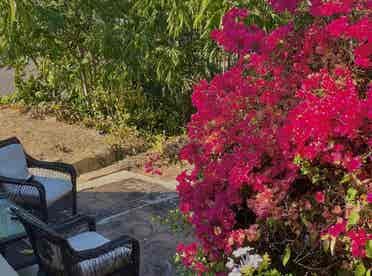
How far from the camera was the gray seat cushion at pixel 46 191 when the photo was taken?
4684mm

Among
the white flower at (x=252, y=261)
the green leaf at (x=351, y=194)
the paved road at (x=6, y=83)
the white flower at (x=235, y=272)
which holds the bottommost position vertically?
the paved road at (x=6, y=83)

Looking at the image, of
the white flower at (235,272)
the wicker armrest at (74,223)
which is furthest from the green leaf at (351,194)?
the wicker armrest at (74,223)

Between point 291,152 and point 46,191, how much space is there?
306 centimetres

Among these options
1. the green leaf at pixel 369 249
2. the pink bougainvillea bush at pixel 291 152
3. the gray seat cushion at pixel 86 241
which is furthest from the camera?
the gray seat cushion at pixel 86 241

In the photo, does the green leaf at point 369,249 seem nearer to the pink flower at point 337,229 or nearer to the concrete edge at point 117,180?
the pink flower at point 337,229

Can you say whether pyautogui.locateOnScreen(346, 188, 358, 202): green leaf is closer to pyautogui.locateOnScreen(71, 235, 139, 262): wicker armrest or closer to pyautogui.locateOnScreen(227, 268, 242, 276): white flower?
pyautogui.locateOnScreen(227, 268, 242, 276): white flower

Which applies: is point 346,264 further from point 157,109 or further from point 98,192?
point 157,109

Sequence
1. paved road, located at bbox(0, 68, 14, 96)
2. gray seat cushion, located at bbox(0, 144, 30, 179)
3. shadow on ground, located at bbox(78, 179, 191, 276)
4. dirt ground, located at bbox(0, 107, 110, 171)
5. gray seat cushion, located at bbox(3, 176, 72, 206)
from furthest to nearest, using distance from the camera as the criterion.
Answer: paved road, located at bbox(0, 68, 14, 96) < dirt ground, located at bbox(0, 107, 110, 171) < gray seat cushion, located at bbox(0, 144, 30, 179) < gray seat cushion, located at bbox(3, 176, 72, 206) < shadow on ground, located at bbox(78, 179, 191, 276)

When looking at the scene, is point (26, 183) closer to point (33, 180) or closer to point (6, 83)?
point (33, 180)

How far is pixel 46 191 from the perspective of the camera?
16.3ft

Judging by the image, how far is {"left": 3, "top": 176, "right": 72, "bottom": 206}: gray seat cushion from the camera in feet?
15.4

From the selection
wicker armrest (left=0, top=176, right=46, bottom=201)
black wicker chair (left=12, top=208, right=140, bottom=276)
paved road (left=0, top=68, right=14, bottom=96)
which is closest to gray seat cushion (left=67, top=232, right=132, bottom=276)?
black wicker chair (left=12, top=208, right=140, bottom=276)

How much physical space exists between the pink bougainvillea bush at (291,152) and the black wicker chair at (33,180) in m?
2.13

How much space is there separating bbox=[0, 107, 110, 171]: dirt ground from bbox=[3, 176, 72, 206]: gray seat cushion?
67.8 inches
